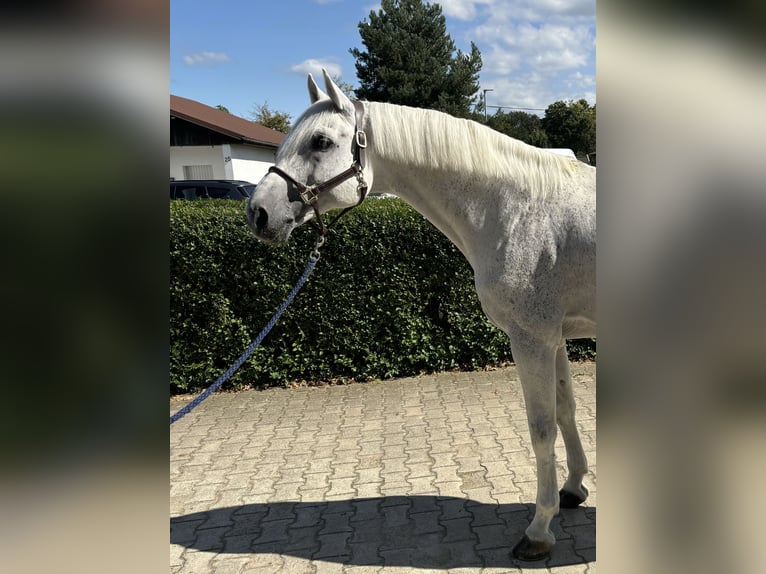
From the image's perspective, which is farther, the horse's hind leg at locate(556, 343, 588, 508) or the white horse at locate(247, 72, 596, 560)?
the horse's hind leg at locate(556, 343, 588, 508)

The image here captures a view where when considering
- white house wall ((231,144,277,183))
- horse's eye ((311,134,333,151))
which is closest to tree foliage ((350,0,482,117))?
white house wall ((231,144,277,183))

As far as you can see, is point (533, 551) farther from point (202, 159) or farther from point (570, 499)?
point (202, 159)

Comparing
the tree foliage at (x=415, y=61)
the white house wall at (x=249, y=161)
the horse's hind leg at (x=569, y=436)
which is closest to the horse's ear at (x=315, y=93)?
the horse's hind leg at (x=569, y=436)

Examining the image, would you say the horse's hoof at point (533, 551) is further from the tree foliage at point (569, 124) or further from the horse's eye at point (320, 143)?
the tree foliage at point (569, 124)

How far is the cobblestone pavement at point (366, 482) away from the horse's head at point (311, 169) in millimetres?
1795

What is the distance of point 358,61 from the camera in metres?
33.2

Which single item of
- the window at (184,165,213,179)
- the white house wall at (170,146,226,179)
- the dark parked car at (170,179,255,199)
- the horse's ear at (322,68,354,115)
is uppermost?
the white house wall at (170,146,226,179)

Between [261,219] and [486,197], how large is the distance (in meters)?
1.05

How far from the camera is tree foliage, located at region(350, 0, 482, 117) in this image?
31562 mm

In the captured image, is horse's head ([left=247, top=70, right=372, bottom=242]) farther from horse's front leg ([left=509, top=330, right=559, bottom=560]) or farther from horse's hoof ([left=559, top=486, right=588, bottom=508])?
horse's hoof ([left=559, top=486, right=588, bottom=508])

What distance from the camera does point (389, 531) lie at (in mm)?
2957

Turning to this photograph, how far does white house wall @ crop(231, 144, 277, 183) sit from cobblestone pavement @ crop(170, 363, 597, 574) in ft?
57.9

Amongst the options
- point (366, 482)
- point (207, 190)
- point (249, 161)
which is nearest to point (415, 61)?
point (249, 161)
